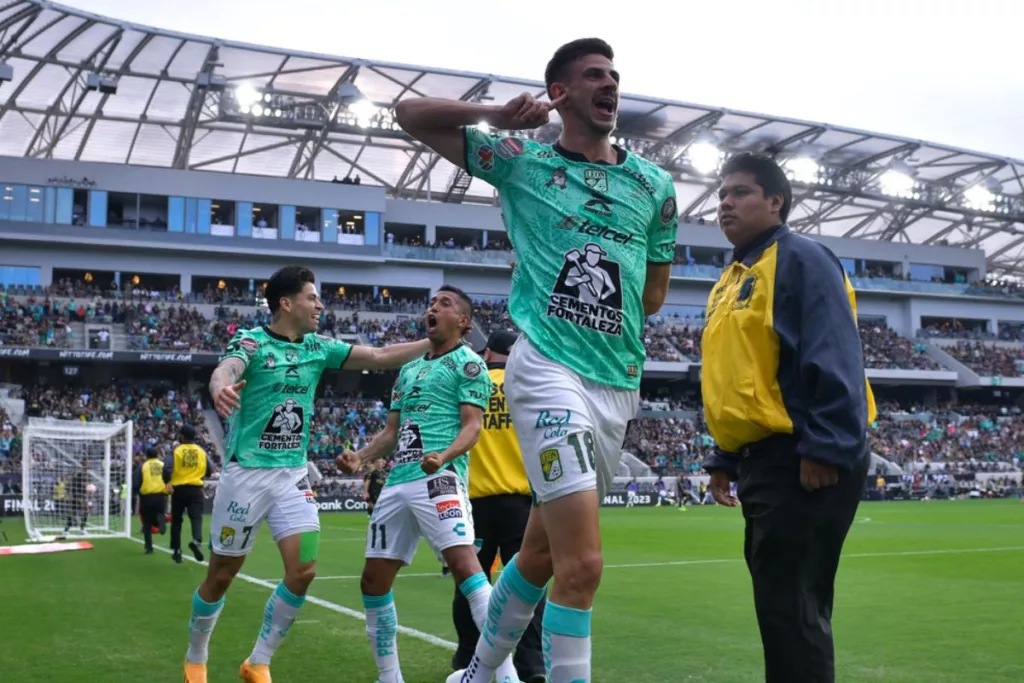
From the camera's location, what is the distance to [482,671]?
4.37 meters

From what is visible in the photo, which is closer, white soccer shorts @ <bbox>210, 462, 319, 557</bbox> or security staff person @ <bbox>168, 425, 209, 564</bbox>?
white soccer shorts @ <bbox>210, 462, 319, 557</bbox>

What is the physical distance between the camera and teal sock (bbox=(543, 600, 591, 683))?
379 centimetres

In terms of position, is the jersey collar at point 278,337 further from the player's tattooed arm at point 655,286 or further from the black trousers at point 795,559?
the black trousers at point 795,559

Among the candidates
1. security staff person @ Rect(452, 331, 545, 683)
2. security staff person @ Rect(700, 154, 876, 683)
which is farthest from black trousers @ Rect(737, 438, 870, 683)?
security staff person @ Rect(452, 331, 545, 683)

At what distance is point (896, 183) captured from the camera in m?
58.8

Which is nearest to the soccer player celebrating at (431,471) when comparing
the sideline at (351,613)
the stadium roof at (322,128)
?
the sideline at (351,613)

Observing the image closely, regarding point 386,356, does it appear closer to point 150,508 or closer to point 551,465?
point 551,465

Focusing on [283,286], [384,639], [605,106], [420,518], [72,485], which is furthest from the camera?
[72,485]

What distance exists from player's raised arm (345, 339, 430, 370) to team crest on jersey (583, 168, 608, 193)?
2385 mm

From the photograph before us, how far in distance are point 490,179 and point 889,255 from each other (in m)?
66.4

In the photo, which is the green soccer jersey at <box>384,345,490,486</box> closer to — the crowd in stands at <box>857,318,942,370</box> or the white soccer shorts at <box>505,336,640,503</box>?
the white soccer shorts at <box>505,336,640,503</box>

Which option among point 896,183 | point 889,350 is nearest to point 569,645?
point 896,183

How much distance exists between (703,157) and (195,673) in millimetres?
50669

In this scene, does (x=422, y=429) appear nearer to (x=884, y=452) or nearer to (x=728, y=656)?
(x=728, y=656)
